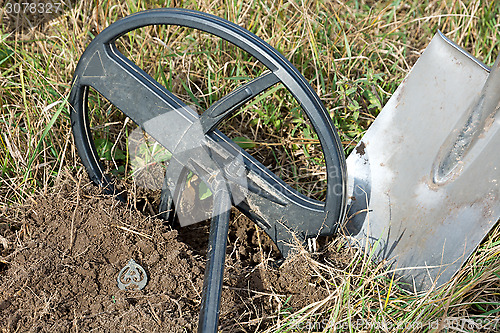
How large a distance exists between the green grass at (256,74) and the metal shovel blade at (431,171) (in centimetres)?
10

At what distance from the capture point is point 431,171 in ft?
5.91

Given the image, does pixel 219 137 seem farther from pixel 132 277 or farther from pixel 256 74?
pixel 256 74

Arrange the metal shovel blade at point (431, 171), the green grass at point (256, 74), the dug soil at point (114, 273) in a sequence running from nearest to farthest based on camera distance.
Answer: the dug soil at point (114, 273) < the metal shovel blade at point (431, 171) < the green grass at point (256, 74)

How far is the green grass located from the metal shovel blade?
98mm

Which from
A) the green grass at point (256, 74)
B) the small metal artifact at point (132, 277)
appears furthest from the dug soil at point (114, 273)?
the green grass at point (256, 74)

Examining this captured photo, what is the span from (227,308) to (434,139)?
1.04 metres

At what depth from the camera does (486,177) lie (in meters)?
1.73

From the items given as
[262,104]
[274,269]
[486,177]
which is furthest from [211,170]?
[486,177]

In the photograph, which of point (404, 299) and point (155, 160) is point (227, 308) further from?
point (155, 160)

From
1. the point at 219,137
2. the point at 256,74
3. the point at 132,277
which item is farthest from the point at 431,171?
the point at 132,277

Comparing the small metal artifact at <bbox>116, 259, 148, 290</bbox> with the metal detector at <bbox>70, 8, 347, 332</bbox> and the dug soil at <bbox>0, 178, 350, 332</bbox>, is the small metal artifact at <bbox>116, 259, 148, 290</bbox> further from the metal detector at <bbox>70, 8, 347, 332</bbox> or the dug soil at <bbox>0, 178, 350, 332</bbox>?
the metal detector at <bbox>70, 8, 347, 332</bbox>

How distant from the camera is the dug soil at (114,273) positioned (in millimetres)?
1448

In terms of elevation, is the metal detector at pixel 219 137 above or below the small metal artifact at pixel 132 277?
above

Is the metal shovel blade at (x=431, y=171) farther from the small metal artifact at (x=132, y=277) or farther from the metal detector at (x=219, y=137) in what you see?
the small metal artifact at (x=132, y=277)
